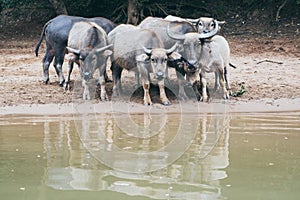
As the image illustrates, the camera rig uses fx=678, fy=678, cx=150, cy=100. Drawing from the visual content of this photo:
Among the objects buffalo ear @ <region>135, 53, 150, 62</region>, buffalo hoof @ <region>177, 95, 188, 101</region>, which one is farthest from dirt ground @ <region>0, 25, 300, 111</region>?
buffalo ear @ <region>135, 53, 150, 62</region>

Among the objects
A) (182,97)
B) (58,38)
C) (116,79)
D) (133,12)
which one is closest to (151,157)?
(182,97)

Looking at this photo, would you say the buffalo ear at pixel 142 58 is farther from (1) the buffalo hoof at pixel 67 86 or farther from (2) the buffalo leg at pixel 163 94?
(1) the buffalo hoof at pixel 67 86

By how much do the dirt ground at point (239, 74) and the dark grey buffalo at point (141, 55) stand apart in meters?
0.40

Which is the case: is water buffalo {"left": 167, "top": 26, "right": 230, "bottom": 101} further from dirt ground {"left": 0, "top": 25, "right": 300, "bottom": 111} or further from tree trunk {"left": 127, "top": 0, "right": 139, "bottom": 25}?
tree trunk {"left": 127, "top": 0, "right": 139, "bottom": 25}

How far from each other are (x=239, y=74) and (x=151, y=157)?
6.36 meters

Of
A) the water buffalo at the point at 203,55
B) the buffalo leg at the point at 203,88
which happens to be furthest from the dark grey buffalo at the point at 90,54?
the buffalo leg at the point at 203,88

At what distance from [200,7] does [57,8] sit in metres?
4.37

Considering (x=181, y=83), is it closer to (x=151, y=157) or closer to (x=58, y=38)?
(x=58, y=38)

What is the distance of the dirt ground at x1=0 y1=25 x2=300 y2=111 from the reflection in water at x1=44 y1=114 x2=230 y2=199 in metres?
1.64

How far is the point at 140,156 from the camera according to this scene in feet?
28.8

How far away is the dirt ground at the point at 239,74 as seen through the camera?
41.8 ft

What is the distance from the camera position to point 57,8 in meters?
20.2

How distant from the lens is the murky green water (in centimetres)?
733

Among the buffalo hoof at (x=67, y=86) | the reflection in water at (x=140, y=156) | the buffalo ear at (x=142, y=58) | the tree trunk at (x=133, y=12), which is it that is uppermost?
the tree trunk at (x=133, y=12)
